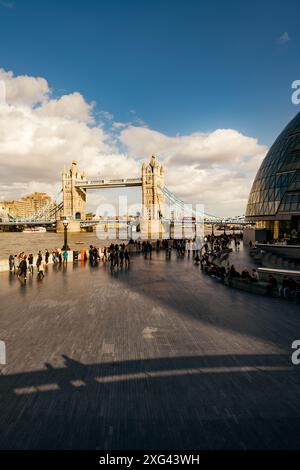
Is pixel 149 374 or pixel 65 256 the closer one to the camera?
pixel 149 374

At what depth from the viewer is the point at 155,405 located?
4641 millimetres

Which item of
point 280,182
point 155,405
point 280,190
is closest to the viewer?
point 155,405

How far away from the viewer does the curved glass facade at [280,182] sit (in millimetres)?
27470

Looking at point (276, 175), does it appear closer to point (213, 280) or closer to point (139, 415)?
point (213, 280)

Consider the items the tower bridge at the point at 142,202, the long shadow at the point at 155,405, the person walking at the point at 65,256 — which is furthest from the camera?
the tower bridge at the point at 142,202

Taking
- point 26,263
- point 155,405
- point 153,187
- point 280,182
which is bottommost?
point 155,405

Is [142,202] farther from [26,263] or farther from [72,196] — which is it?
[26,263]

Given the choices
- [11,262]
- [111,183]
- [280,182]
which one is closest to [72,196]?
[111,183]

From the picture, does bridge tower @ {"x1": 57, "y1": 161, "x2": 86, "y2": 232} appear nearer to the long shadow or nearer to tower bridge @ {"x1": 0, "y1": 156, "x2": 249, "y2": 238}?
tower bridge @ {"x1": 0, "y1": 156, "x2": 249, "y2": 238}

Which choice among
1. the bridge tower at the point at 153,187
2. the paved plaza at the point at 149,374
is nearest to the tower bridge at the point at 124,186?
the bridge tower at the point at 153,187

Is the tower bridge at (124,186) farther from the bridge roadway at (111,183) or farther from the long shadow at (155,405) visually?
the long shadow at (155,405)

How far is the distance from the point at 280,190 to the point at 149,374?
2854 centimetres

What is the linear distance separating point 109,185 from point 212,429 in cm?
11776

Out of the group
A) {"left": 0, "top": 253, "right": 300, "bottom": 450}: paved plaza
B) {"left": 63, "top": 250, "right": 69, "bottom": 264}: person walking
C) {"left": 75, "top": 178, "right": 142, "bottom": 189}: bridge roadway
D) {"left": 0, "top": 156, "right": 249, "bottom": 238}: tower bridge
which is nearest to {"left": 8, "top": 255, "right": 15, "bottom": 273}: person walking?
{"left": 63, "top": 250, "right": 69, "bottom": 264}: person walking
